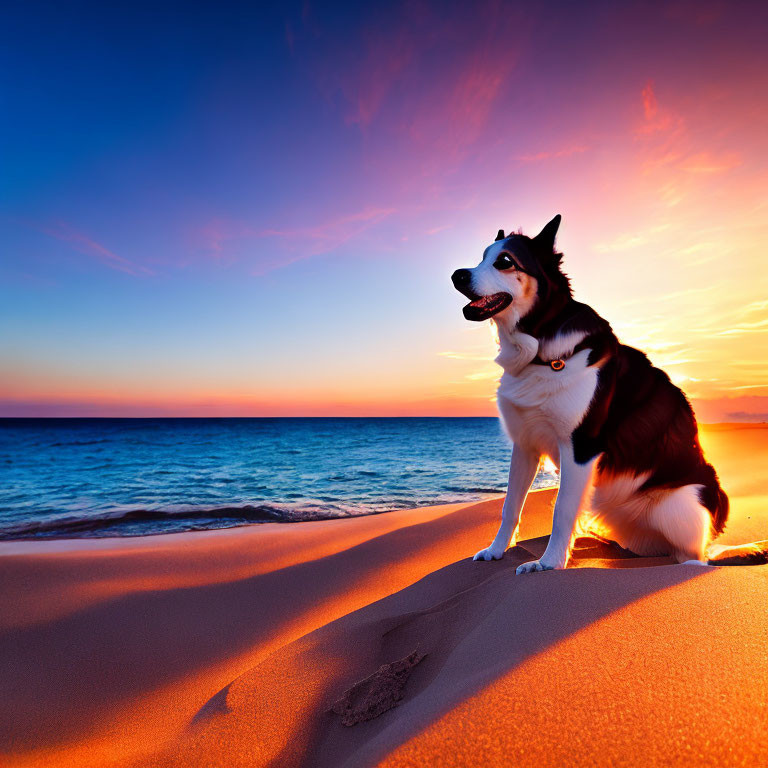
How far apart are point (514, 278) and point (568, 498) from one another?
127 cm

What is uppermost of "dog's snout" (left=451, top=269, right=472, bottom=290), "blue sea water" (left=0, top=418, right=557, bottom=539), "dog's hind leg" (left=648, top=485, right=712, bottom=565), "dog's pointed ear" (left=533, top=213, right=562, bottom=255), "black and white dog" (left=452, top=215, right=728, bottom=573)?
"dog's pointed ear" (left=533, top=213, right=562, bottom=255)

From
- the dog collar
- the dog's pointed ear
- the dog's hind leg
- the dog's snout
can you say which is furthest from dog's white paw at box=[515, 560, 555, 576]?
the dog's pointed ear

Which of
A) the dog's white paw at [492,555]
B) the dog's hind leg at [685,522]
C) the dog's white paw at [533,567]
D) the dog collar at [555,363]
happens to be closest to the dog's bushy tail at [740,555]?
the dog's hind leg at [685,522]

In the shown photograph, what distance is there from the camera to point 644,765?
905mm

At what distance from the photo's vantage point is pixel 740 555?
2.64 metres

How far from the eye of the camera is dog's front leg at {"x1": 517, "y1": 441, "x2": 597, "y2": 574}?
2.45 meters

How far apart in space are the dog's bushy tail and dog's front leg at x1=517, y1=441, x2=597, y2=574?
0.92 m

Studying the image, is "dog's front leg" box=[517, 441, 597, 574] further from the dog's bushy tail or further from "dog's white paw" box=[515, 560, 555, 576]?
the dog's bushy tail

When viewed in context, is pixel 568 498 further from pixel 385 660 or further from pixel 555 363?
pixel 385 660

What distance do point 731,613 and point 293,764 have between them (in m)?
1.56

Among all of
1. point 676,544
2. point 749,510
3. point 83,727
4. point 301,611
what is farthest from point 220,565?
point 749,510

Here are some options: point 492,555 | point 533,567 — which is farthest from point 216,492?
point 533,567

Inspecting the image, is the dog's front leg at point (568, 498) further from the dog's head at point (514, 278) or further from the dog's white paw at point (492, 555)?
the dog's head at point (514, 278)

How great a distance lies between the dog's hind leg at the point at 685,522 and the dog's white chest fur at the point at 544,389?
699 mm
